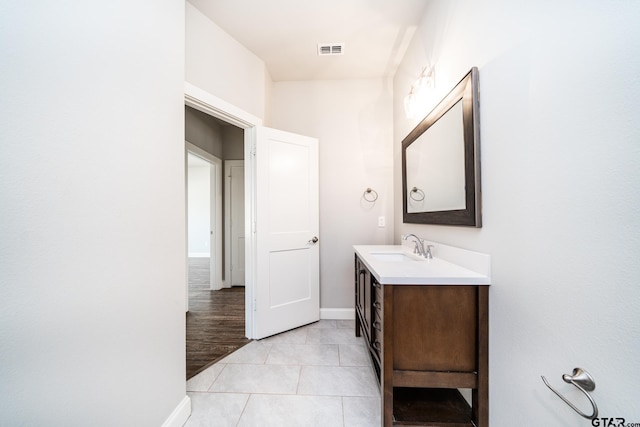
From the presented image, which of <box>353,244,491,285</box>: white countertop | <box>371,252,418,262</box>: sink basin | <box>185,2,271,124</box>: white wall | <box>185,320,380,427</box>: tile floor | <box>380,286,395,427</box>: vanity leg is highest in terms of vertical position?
<box>185,2,271,124</box>: white wall

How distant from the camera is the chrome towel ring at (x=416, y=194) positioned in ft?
6.20

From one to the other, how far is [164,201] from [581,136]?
67.6 inches

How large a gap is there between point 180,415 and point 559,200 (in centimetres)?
205

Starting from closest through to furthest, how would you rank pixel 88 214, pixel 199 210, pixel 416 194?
1. pixel 88 214
2. pixel 416 194
3. pixel 199 210

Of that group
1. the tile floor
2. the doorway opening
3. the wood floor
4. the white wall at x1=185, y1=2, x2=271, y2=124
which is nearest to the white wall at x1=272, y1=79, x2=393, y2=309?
the white wall at x1=185, y1=2, x2=271, y2=124

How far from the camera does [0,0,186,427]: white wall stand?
2.28 ft

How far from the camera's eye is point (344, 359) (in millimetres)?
1966

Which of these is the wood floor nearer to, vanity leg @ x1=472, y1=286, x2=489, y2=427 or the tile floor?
the tile floor

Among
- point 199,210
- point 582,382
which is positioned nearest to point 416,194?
point 582,382

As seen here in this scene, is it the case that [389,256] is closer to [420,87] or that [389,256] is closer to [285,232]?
[285,232]

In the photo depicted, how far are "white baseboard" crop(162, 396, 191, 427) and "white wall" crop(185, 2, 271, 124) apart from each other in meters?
2.13

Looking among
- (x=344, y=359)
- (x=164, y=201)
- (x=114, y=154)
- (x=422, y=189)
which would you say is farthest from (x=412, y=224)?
(x=114, y=154)

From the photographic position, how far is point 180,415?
4.44 ft

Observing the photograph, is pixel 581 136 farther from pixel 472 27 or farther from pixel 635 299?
pixel 472 27
